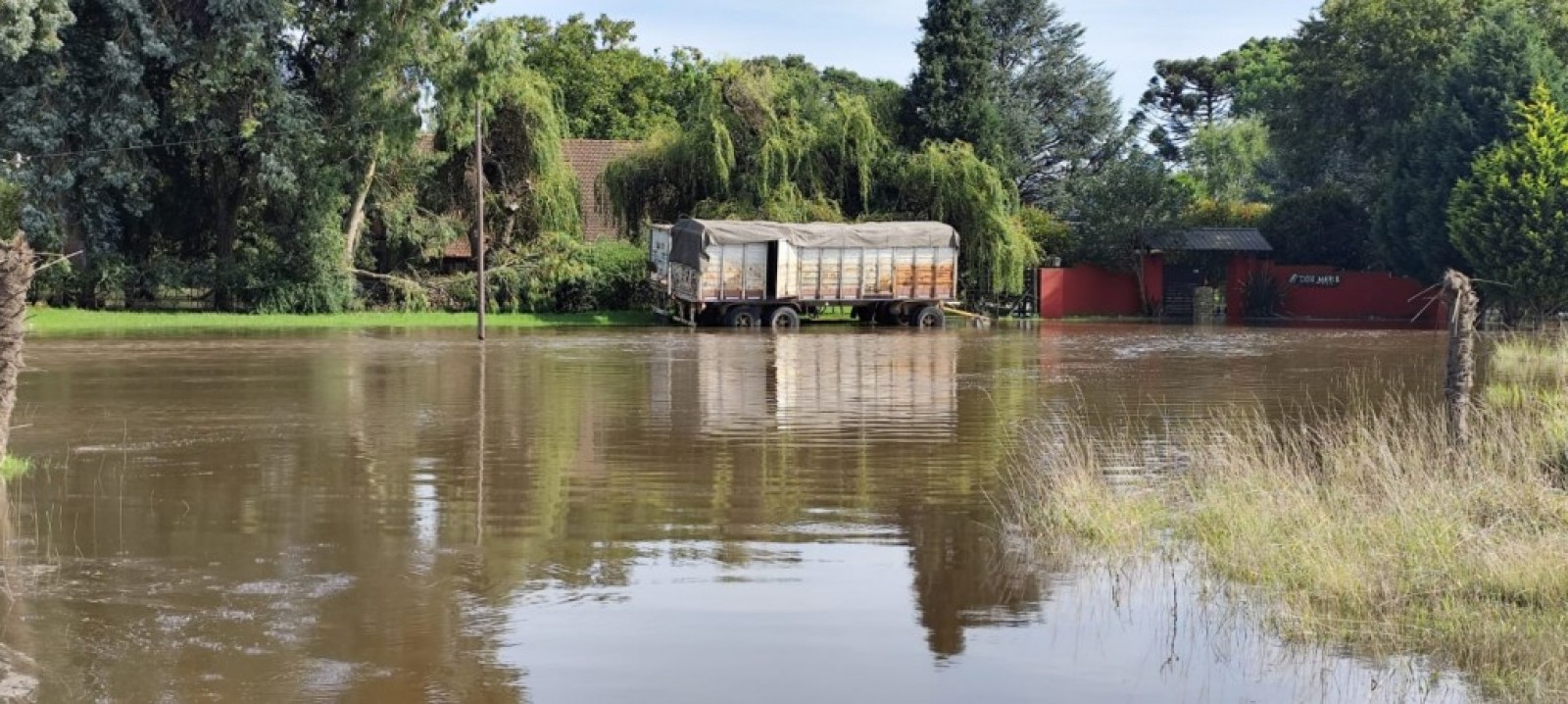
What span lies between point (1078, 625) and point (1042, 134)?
62.9 meters

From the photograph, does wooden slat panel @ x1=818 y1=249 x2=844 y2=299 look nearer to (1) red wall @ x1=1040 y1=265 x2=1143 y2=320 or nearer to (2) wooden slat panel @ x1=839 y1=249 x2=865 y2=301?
(2) wooden slat panel @ x1=839 y1=249 x2=865 y2=301

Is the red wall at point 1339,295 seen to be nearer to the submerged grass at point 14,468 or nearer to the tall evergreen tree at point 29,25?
the tall evergreen tree at point 29,25

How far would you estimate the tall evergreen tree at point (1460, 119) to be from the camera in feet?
158

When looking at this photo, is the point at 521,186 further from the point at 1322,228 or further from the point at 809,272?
the point at 1322,228

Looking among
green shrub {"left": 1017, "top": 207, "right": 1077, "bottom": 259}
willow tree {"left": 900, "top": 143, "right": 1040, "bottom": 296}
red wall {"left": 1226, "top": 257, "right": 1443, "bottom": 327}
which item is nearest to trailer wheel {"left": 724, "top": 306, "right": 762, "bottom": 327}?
willow tree {"left": 900, "top": 143, "right": 1040, "bottom": 296}

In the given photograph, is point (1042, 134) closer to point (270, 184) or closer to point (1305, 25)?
point (1305, 25)

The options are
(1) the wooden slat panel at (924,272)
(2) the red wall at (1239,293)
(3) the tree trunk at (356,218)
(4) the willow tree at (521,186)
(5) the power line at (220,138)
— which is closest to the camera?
(5) the power line at (220,138)

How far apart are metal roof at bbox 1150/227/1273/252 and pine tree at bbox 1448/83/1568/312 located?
11.2 metres

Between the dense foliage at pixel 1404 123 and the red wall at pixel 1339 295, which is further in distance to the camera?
the red wall at pixel 1339 295

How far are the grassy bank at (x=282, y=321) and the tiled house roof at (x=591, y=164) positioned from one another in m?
9.94

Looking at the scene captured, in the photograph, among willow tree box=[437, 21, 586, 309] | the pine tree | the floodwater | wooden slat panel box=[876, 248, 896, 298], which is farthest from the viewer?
willow tree box=[437, 21, 586, 309]

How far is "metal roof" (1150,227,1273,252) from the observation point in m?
56.4

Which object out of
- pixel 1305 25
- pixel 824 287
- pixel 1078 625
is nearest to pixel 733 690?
pixel 1078 625

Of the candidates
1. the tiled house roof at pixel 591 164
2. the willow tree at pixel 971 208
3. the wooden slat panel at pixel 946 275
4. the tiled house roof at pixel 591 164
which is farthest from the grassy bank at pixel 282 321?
the tiled house roof at pixel 591 164
